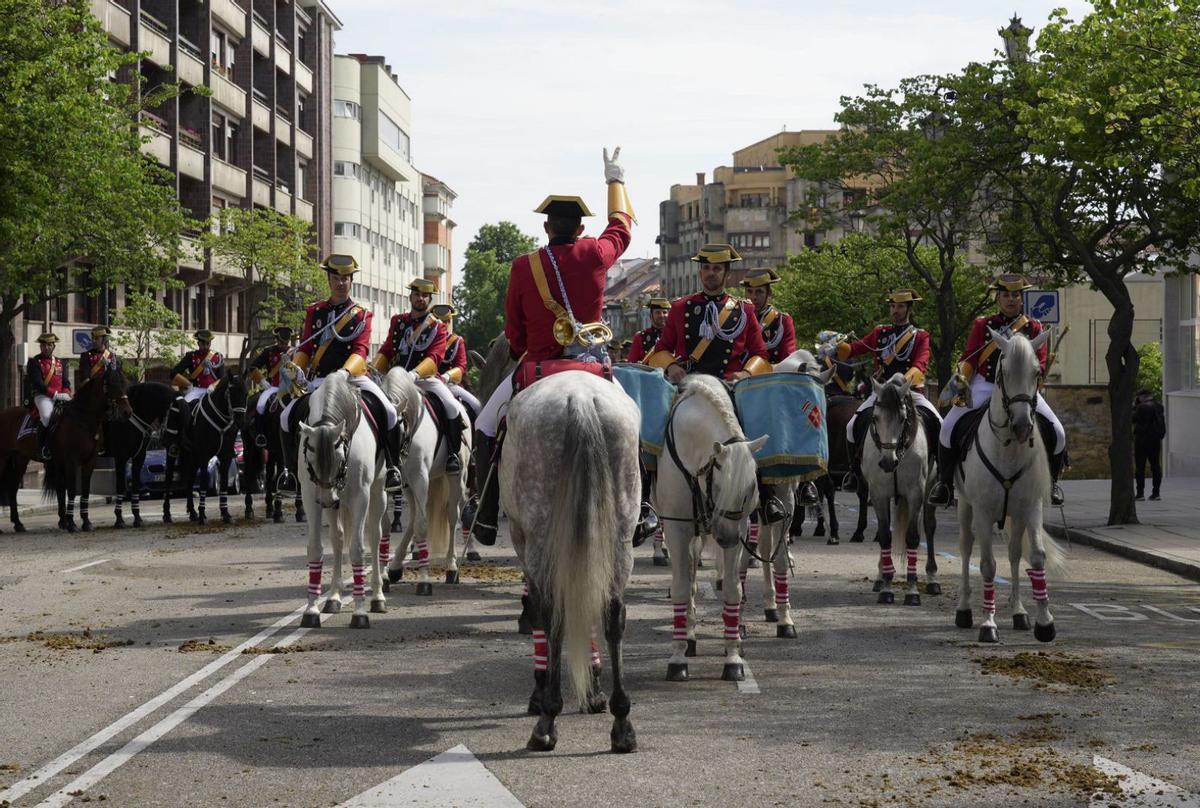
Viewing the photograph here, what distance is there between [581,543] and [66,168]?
74.0 feet

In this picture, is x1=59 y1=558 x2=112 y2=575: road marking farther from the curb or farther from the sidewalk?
the sidewalk

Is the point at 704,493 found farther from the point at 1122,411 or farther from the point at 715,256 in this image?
the point at 1122,411

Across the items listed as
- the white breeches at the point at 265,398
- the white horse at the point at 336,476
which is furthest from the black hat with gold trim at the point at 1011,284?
the white breeches at the point at 265,398

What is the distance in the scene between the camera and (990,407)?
1269 centimetres

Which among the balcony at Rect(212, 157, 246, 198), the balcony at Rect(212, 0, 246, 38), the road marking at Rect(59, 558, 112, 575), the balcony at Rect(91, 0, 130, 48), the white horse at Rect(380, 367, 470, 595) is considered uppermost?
the balcony at Rect(212, 0, 246, 38)

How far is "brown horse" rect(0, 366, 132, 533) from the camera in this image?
23766 mm

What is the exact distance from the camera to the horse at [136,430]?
978 inches

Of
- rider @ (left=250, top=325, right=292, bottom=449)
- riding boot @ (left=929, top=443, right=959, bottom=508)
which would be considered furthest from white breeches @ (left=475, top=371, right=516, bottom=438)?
rider @ (left=250, top=325, right=292, bottom=449)

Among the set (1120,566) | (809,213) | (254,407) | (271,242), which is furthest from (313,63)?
(1120,566)

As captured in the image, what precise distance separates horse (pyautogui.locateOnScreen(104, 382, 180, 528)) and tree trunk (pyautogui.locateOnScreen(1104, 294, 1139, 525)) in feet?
47.9

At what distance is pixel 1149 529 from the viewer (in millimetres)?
23938

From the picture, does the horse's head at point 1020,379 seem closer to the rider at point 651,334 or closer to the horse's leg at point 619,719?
the rider at point 651,334

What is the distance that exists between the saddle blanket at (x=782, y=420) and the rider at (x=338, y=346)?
359cm

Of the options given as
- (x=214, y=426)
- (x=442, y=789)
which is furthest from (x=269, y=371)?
(x=442, y=789)
